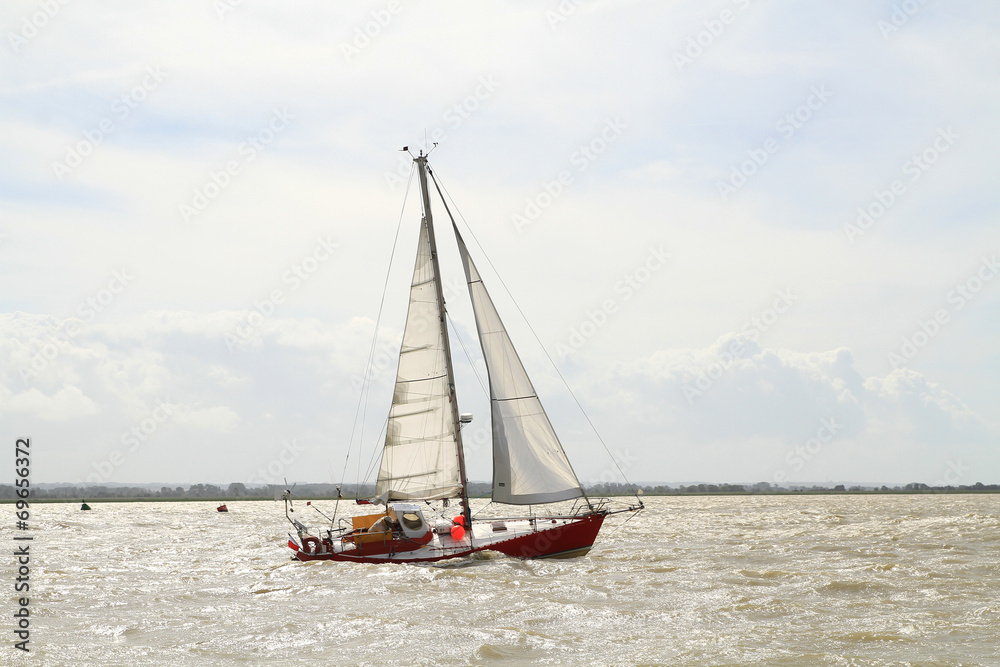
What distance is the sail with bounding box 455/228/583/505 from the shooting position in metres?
→ 26.6

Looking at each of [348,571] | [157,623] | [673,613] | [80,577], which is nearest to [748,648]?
[673,613]

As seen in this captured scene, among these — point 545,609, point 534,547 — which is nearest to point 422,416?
point 534,547

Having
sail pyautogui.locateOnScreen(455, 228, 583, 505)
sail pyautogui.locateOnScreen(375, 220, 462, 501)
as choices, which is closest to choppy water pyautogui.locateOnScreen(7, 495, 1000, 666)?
sail pyautogui.locateOnScreen(455, 228, 583, 505)

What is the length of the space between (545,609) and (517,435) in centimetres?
962

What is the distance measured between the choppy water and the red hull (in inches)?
19.2

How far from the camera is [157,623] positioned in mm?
17359

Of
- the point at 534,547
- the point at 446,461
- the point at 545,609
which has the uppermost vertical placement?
the point at 446,461

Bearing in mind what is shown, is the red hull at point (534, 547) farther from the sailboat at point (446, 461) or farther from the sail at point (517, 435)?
the sail at point (517, 435)

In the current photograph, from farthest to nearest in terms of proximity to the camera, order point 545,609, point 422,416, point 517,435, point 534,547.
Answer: point 422,416
point 517,435
point 534,547
point 545,609

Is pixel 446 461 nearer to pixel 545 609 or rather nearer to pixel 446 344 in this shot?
pixel 446 344

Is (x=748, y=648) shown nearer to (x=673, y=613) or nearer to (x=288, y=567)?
(x=673, y=613)

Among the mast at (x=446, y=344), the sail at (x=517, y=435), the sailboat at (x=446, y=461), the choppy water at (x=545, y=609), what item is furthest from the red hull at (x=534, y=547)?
the mast at (x=446, y=344)

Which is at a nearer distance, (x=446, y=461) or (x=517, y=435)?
(x=517, y=435)

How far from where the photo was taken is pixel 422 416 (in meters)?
28.2
